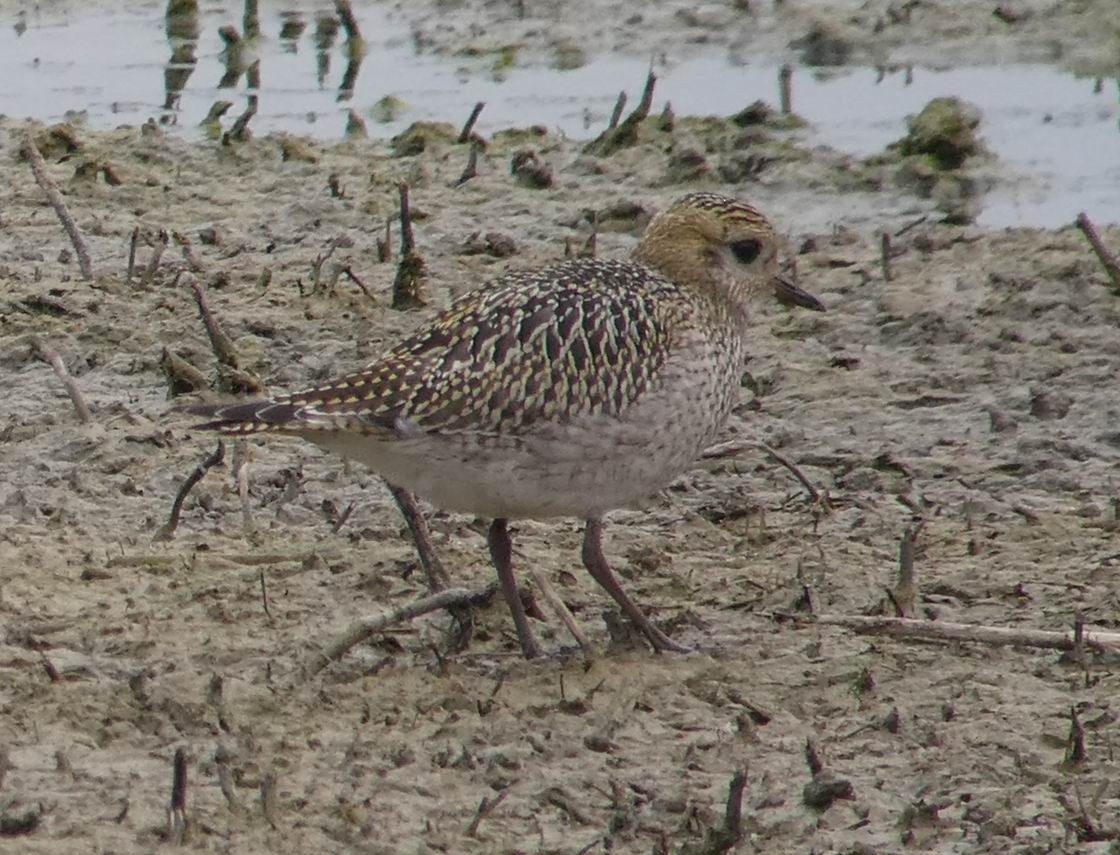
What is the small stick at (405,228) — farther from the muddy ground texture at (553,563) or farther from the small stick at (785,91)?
the small stick at (785,91)

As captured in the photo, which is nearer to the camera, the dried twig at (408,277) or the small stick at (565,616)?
the small stick at (565,616)

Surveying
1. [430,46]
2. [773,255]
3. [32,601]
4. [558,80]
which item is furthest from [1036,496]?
[430,46]

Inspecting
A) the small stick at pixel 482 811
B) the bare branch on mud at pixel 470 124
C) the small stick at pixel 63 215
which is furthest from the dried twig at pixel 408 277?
the small stick at pixel 482 811

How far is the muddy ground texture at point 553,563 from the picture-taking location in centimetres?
542

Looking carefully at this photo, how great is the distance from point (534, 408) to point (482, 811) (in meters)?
1.34

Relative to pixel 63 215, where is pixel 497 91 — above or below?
below

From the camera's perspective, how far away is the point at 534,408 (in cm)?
621

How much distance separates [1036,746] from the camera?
5.80 metres

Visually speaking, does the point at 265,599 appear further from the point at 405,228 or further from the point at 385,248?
the point at 385,248

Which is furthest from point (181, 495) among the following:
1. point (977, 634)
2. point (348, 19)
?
point (348, 19)

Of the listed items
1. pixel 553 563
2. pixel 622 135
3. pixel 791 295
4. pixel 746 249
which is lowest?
pixel 553 563

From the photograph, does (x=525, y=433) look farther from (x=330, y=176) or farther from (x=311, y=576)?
(x=330, y=176)

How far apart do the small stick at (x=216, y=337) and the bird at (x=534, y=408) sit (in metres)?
1.89

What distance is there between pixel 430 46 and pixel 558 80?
3.84ft
